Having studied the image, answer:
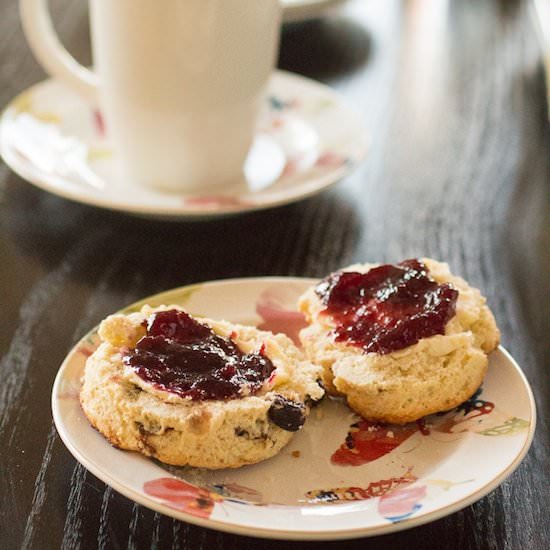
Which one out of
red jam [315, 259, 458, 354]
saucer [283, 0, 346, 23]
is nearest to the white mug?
red jam [315, 259, 458, 354]

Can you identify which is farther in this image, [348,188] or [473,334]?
[348,188]

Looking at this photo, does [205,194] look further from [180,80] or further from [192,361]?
[192,361]

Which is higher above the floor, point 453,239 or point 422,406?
point 422,406

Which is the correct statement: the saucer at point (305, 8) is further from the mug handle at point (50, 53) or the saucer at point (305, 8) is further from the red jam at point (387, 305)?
the red jam at point (387, 305)

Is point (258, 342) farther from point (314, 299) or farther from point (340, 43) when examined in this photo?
point (340, 43)

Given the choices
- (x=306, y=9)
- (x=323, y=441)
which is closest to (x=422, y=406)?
(x=323, y=441)

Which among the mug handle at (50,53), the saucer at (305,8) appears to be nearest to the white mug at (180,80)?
the mug handle at (50,53)
